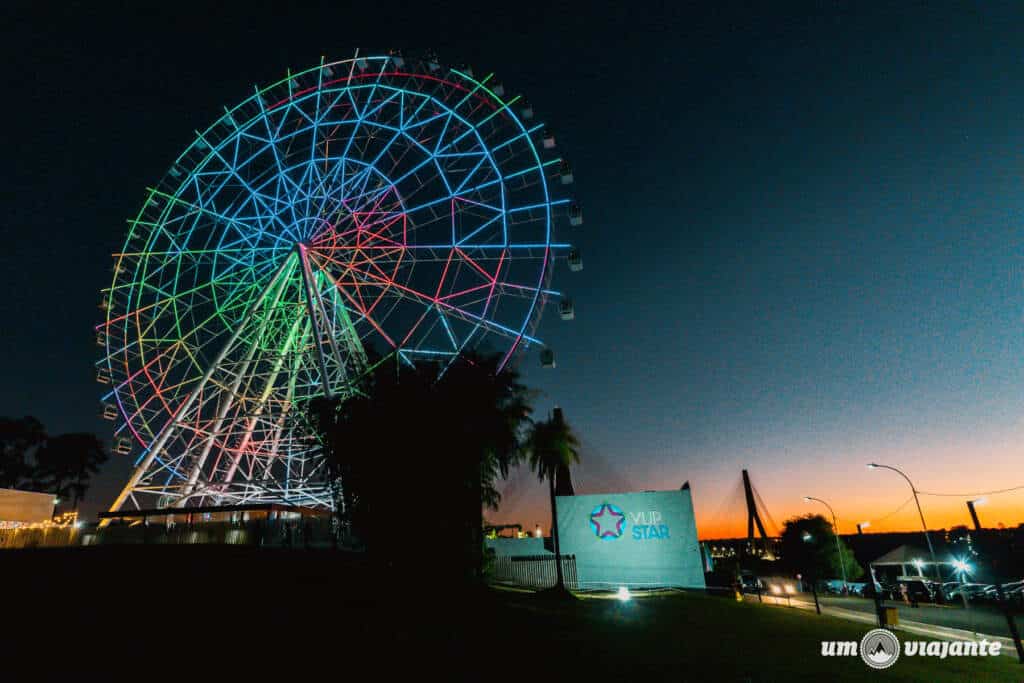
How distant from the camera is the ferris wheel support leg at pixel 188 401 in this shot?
24.9 metres

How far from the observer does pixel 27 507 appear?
29.4 m

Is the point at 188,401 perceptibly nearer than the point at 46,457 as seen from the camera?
Yes

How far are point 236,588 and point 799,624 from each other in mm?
18725

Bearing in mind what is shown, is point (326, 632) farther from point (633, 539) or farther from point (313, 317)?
point (633, 539)

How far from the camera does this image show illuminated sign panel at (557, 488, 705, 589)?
3080 centimetres

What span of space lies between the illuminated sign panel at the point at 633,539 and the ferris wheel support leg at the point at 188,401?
19937 mm

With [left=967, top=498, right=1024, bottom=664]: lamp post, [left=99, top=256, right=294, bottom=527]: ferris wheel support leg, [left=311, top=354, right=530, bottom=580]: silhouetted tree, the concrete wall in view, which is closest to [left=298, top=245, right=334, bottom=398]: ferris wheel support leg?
[left=99, top=256, right=294, bottom=527]: ferris wheel support leg

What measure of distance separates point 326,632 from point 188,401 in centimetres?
1977

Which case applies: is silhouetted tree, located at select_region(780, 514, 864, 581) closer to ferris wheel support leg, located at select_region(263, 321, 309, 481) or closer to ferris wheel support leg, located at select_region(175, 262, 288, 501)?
ferris wheel support leg, located at select_region(263, 321, 309, 481)

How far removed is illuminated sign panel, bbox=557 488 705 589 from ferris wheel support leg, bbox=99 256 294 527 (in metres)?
19.9

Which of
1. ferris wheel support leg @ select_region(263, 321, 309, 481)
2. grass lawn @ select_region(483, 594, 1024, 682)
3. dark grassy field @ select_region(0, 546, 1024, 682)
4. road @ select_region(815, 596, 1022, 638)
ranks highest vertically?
ferris wheel support leg @ select_region(263, 321, 309, 481)

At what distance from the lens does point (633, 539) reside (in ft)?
103

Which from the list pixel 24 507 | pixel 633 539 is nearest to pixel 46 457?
pixel 24 507

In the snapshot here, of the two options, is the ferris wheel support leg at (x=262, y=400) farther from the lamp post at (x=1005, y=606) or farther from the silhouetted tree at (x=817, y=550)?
the silhouetted tree at (x=817, y=550)
